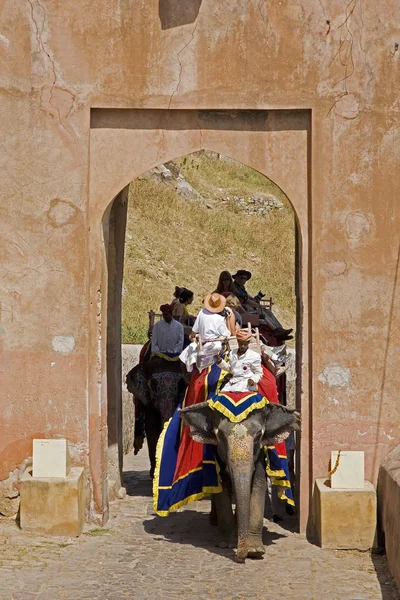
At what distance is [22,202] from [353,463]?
3953 millimetres

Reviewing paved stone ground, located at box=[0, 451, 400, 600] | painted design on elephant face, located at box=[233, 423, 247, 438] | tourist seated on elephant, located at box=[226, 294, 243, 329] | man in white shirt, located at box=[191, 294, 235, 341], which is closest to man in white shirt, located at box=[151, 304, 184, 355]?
tourist seated on elephant, located at box=[226, 294, 243, 329]

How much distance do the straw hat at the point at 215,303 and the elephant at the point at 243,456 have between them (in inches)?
61.6

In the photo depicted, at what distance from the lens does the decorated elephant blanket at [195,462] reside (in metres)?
10.5

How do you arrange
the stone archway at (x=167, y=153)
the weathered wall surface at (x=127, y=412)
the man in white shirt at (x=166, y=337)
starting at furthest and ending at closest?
1. the weathered wall surface at (x=127, y=412)
2. the man in white shirt at (x=166, y=337)
3. the stone archway at (x=167, y=153)

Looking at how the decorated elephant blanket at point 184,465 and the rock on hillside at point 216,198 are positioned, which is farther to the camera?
the rock on hillside at point 216,198

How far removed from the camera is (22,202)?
1120 centimetres

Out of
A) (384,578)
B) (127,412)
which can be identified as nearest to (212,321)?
(384,578)

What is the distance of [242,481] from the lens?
31.8 feet

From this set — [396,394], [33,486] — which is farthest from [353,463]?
[33,486]

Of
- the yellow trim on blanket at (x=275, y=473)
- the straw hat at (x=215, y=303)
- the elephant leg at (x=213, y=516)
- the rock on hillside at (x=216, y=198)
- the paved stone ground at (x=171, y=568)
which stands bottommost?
the paved stone ground at (x=171, y=568)

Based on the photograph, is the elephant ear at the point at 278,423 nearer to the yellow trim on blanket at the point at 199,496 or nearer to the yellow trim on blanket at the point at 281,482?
the yellow trim on blanket at the point at 281,482

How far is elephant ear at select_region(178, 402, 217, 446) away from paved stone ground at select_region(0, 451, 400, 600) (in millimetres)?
1023

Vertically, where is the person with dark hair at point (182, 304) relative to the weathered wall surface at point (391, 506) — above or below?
above

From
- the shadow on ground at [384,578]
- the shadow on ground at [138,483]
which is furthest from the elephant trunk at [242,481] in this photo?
the shadow on ground at [138,483]
